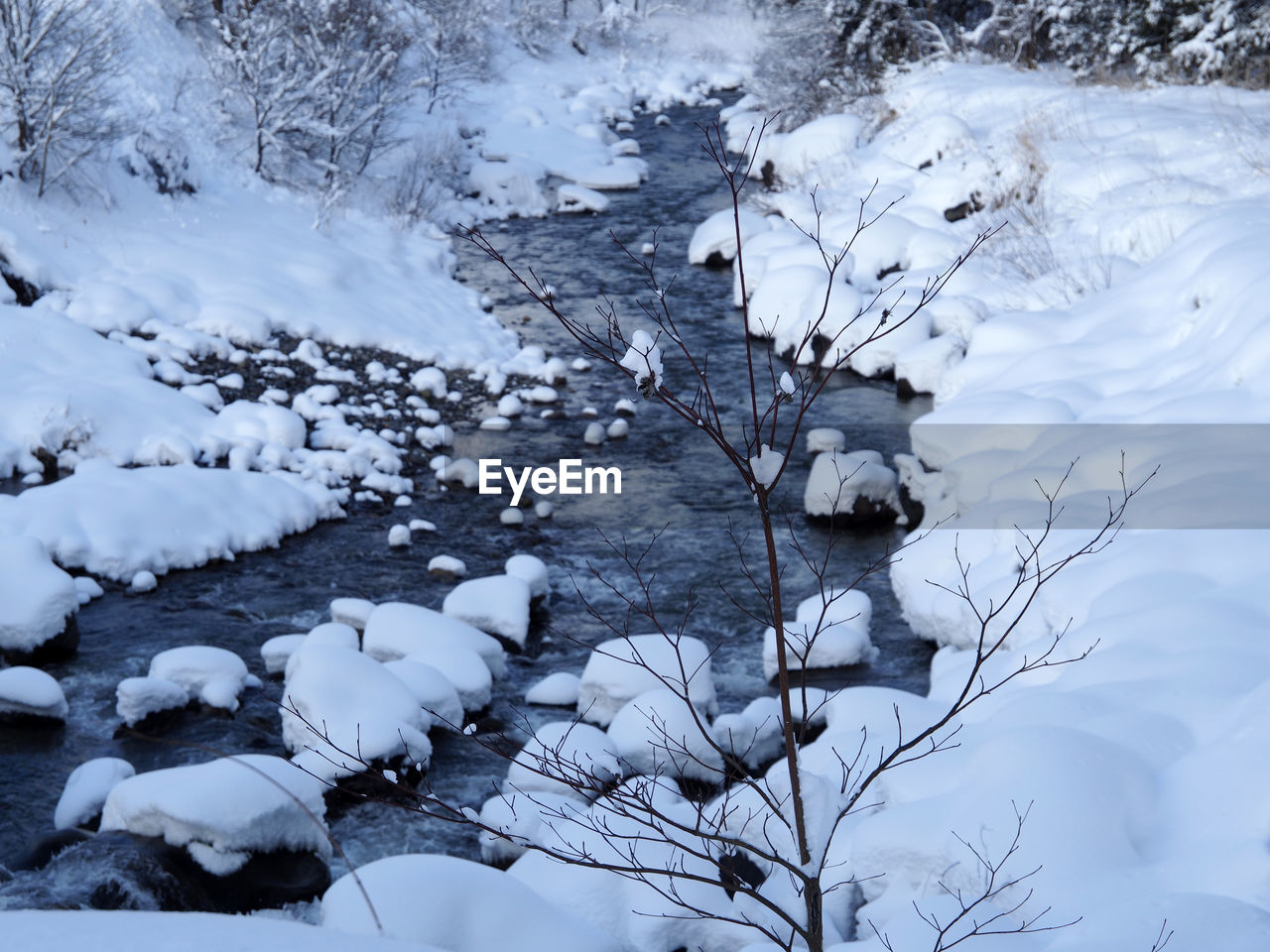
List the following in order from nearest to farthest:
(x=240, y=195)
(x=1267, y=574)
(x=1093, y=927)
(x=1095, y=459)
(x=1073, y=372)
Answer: (x=1093, y=927) → (x=1267, y=574) → (x=1095, y=459) → (x=1073, y=372) → (x=240, y=195)

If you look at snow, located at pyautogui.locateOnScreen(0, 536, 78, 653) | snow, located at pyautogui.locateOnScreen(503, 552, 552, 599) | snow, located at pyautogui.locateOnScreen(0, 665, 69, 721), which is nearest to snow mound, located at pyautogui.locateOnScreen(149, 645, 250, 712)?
snow, located at pyautogui.locateOnScreen(0, 665, 69, 721)

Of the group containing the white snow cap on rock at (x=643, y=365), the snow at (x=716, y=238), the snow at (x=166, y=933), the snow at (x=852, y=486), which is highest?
the snow at (x=716, y=238)

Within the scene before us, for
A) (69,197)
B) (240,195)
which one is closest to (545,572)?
(69,197)

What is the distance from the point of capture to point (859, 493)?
859 cm

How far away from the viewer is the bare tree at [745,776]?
223cm

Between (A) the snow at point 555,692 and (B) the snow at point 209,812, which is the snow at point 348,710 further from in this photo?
(A) the snow at point 555,692

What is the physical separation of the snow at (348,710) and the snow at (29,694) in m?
1.22

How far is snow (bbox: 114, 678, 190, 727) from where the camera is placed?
5945 mm

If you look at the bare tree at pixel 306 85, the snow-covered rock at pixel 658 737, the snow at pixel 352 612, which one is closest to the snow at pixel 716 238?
the bare tree at pixel 306 85

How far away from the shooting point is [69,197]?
A: 11.7 m

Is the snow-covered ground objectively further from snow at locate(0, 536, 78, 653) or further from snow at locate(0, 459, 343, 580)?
snow at locate(0, 536, 78, 653)

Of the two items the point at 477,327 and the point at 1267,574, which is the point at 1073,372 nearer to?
the point at 1267,574

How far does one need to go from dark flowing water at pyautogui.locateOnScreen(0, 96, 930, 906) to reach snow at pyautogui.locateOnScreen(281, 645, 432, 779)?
251mm

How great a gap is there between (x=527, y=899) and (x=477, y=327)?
9.39 m
